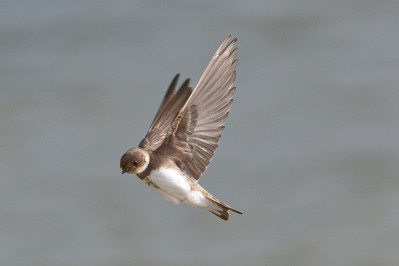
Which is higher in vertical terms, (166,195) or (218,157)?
(218,157)

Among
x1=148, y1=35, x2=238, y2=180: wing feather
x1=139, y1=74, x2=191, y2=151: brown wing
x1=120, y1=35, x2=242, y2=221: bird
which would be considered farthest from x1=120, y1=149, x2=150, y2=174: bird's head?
x1=148, y1=35, x2=238, y2=180: wing feather

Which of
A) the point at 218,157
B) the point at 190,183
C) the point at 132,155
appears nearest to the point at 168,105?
the point at 132,155

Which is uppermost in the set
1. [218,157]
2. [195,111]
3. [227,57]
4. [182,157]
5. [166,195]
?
[218,157]

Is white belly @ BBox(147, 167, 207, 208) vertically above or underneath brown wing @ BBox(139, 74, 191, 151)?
underneath

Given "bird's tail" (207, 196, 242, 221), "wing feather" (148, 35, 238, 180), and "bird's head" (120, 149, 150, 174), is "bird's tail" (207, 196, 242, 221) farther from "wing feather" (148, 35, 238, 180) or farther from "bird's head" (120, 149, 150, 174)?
"bird's head" (120, 149, 150, 174)

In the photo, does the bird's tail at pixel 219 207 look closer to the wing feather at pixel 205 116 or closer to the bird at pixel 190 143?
the bird at pixel 190 143

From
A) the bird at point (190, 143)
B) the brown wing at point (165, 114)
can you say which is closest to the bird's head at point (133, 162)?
the bird at point (190, 143)

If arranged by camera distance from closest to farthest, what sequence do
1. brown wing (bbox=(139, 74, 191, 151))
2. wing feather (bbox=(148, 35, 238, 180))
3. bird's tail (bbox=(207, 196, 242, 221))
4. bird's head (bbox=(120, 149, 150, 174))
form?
brown wing (bbox=(139, 74, 191, 151)) → bird's head (bbox=(120, 149, 150, 174)) → bird's tail (bbox=(207, 196, 242, 221)) → wing feather (bbox=(148, 35, 238, 180))

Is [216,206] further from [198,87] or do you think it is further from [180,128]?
[198,87]
